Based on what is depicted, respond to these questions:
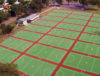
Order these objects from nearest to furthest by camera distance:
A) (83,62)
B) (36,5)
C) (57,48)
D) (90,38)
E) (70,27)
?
(83,62) → (57,48) → (90,38) → (70,27) → (36,5)

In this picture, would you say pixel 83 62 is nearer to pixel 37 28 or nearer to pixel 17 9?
pixel 37 28

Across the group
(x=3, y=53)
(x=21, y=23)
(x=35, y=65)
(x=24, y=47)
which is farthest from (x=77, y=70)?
(x=21, y=23)

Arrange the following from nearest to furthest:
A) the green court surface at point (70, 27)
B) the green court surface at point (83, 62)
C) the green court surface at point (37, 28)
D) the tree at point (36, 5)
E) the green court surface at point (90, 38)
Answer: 1. the green court surface at point (83, 62)
2. the green court surface at point (90, 38)
3. the green court surface at point (70, 27)
4. the green court surface at point (37, 28)
5. the tree at point (36, 5)

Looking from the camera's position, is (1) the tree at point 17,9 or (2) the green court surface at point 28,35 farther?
(1) the tree at point 17,9

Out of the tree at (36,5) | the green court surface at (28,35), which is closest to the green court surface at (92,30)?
the green court surface at (28,35)

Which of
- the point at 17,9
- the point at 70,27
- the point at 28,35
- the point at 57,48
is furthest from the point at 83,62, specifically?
the point at 17,9

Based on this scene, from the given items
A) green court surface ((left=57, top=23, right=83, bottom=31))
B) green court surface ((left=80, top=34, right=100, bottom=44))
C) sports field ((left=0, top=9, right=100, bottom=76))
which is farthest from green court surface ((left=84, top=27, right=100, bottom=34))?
green court surface ((left=80, top=34, right=100, bottom=44))

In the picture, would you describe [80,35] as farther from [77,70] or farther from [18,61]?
[18,61]

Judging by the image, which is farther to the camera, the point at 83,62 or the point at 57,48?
the point at 57,48

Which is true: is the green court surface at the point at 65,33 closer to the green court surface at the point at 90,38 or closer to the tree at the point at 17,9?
the green court surface at the point at 90,38
